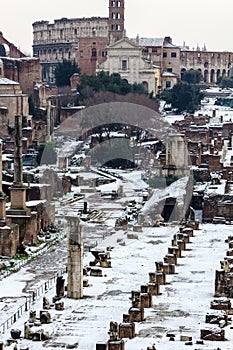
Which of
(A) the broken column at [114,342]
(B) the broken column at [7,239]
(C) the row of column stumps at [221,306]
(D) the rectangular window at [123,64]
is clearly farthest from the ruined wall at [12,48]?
(A) the broken column at [114,342]

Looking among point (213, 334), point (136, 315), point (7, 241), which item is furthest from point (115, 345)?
point (7, 241)

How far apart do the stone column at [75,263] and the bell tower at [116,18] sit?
3018 inches

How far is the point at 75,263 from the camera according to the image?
2542 centimetres

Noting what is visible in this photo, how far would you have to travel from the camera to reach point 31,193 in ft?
142

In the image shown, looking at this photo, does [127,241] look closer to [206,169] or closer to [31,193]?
[31,193]

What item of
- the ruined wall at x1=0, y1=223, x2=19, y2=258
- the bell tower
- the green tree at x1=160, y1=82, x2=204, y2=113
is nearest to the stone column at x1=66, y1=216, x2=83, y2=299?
the ruined wall at x1=0, y1=223, x2=19, y2=258

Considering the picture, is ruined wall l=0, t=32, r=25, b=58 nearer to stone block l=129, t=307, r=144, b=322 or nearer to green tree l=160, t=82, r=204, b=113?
green tree l=160, t=82, r=204, b=113

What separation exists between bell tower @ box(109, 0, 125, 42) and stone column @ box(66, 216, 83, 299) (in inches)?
3018

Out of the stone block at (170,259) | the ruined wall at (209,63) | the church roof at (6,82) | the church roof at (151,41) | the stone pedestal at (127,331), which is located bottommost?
the stone block at (170,259)

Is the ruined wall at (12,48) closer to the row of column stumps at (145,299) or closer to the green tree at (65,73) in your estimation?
the green tree at (65,73)

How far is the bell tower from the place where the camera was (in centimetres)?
10069

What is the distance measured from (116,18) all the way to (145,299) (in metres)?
79.9

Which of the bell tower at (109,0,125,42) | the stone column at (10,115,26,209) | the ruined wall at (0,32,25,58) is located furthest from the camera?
the bell tower at (109,0,125,42)

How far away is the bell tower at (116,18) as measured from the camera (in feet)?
330
